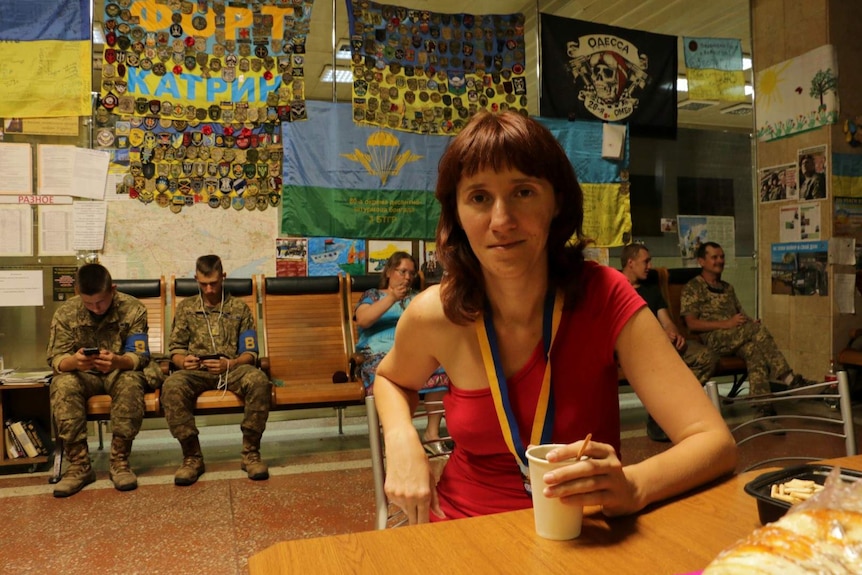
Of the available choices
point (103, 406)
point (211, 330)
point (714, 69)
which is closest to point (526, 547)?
point (103, 406)

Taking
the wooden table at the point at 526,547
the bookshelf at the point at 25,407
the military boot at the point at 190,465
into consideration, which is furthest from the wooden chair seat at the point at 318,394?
the wooden table at the point at 526,547

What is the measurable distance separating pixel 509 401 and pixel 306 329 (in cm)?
391

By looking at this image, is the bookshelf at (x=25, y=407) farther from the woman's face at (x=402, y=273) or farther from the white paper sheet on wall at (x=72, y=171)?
the woman's face at (x=402, y=273)

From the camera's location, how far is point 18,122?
4.70 meters

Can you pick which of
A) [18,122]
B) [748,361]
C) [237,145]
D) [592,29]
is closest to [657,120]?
[592,29]

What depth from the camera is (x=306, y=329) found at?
16.3ft

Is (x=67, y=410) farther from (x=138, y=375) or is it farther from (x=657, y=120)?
(x=657, y=120)

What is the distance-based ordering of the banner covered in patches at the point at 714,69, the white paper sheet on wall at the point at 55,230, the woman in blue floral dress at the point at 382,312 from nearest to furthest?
the woman in blue floral dress at the point at 382,312, the white paper sheet on wall at the point at 55,230, the banner covered in patches at the point at 714,69

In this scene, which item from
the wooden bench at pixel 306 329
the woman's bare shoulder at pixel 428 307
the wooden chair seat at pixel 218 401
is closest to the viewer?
the woman's bare shoulder at pixel 428 307

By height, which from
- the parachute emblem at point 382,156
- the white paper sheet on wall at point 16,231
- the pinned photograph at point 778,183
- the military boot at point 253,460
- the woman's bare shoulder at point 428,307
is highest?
the parachute emblem at point 382,156

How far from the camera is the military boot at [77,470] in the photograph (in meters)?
3.67

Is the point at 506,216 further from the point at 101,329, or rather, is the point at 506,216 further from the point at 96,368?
the point at 101,329

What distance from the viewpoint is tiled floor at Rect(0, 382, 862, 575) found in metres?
2.77

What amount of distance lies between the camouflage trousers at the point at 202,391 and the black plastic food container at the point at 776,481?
3.55 m
